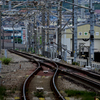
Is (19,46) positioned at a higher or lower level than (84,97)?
lower

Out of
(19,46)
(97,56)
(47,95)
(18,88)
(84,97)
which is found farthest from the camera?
(19,46)

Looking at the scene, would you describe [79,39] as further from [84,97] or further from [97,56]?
[84,97]

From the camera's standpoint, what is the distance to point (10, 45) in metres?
87.1

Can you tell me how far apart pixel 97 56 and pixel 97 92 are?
31.9 metres

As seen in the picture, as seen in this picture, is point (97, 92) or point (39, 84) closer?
point (97, 92)

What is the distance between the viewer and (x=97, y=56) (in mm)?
41688

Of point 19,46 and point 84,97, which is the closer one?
point 84,97

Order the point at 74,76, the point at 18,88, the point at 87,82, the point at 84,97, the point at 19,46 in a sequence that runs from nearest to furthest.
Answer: the point at 84,97 < the point at 18,88 < the point at 87,82 < the point at 74,76 < the point at 19,46

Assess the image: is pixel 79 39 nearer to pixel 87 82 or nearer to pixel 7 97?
pixel 87 82

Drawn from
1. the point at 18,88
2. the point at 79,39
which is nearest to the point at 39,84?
the point at 18,88

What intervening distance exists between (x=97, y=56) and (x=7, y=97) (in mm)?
33564

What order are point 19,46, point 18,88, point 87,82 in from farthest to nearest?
point 19,46
point 87,82
point 18,88

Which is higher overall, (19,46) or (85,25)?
(85,25)

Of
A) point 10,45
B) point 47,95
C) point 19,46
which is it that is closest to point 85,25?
point 19,46
